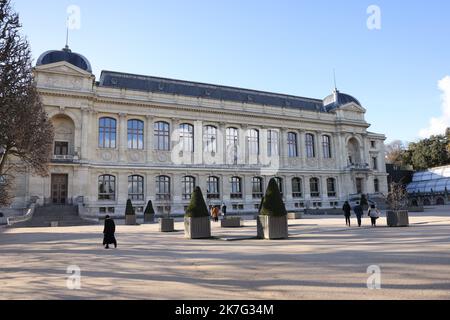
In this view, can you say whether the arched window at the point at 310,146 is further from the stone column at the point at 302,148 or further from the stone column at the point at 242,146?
the stone column at the point at 242,146

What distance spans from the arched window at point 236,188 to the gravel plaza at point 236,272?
32.4m

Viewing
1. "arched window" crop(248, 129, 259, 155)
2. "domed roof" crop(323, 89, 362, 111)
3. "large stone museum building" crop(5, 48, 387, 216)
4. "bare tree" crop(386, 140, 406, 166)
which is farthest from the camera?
"bare tree" crop(386, 140, 406, 166)

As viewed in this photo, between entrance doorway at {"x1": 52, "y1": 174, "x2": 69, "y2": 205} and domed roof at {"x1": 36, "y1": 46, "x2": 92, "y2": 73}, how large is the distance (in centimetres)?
1212

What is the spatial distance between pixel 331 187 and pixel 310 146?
23.1ft

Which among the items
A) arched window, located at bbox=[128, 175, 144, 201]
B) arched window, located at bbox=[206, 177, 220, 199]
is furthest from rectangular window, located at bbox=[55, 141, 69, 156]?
arched window, located at bbox=[206, 177, 220, 199]

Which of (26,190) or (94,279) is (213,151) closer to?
(26,190)

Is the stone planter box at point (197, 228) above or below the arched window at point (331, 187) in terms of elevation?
below

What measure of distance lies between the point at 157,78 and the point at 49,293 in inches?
1611

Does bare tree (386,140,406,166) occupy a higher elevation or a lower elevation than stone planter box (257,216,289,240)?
higher

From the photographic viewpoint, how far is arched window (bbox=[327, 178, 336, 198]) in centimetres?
5183

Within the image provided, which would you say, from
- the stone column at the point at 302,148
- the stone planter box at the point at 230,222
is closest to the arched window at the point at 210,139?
the stone column at the point at 302,148

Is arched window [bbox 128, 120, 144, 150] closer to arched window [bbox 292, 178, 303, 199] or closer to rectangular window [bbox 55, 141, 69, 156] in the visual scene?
rectangular window [bbox 55, 141, 69, 156]

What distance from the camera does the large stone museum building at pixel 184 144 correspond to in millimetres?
35812
